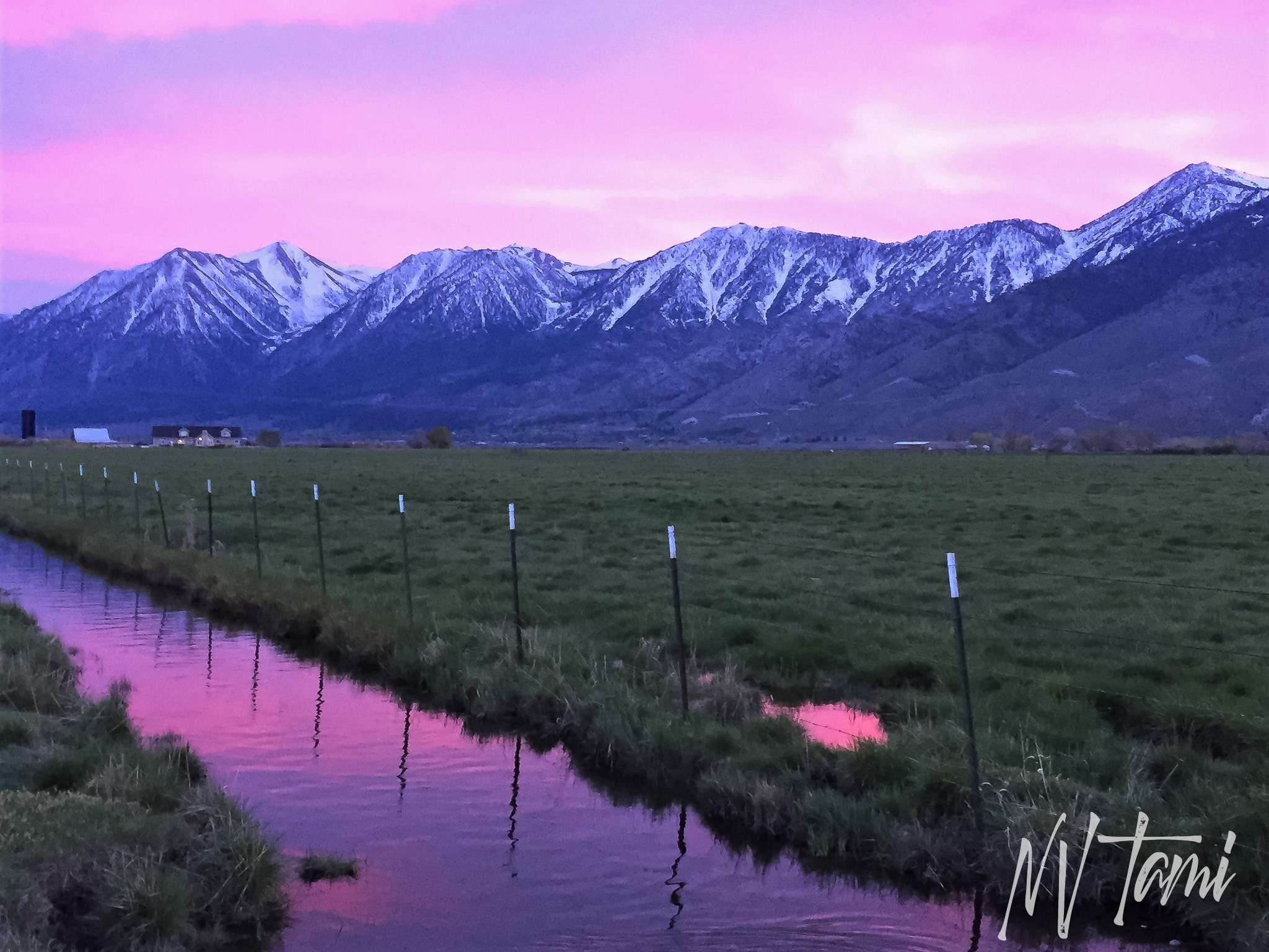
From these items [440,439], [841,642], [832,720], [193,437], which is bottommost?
[832,720]

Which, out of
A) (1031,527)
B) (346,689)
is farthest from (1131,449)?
(346,689)

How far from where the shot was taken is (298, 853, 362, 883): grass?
8.97m

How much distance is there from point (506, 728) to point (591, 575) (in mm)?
8781

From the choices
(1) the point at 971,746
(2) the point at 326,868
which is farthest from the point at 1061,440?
(2) the point at 326,868

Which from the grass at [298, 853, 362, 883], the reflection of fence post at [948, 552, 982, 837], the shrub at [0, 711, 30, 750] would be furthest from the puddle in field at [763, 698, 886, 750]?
the shrub at [0, 711, 30, 750]

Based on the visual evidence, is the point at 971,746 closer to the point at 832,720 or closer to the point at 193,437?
the point at 832,720

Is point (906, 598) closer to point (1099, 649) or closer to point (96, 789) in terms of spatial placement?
point (1099, 649)

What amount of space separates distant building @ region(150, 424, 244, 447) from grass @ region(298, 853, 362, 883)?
16593 centimetres

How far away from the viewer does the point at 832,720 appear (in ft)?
41.1

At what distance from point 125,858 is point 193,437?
186 m

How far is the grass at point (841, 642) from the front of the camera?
914cm

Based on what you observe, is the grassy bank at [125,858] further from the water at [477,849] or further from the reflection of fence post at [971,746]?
the reflection of fence post at [971,746]

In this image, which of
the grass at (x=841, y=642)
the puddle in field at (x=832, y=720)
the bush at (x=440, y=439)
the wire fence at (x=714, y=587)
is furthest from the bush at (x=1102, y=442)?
the puddle in field at (x=832, y=720)

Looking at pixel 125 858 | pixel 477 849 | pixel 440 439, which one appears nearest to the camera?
pixel 125 858
